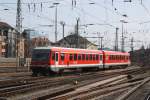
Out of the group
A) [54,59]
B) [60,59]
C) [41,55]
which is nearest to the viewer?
[54,59]

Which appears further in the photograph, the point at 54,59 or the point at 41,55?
the point at 41,55

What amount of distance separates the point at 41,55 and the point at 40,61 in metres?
0.58

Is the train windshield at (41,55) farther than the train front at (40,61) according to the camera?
Yes

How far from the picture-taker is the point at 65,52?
35812mm

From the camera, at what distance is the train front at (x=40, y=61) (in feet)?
111

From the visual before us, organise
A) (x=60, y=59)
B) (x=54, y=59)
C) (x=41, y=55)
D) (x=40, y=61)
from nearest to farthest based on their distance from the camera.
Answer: (x=54, y=59) → (x=40, y=61) → (x=41, y=55) → (x=60, y=59)

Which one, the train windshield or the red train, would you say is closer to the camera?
the red train

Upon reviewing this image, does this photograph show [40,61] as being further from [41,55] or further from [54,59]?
[54,59]

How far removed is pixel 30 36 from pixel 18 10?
75.4 meters

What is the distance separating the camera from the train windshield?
3394 centimetres

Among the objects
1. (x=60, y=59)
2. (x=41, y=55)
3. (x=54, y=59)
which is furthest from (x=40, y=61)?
(x=60, y=59)

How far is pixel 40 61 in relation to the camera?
34281mm

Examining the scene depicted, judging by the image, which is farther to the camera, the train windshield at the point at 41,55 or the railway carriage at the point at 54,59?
the train windshield at the point at 41,55

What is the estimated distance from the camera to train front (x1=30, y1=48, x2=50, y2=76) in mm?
33750
